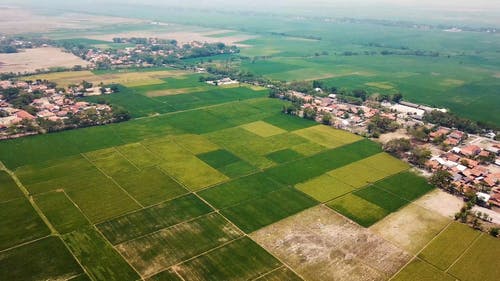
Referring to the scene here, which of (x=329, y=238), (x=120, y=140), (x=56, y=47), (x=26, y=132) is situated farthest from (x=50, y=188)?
(x=56, y=47)

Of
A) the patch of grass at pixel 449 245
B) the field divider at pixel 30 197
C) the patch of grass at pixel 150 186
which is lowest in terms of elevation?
the field divider at pixel 30 197

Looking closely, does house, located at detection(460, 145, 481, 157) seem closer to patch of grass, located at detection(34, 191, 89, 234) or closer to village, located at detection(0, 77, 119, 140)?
patch of grass, located at detection(34, 191, 89, 234)

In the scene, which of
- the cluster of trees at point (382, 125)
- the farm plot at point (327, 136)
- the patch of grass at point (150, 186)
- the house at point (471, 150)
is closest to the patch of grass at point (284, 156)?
the farm plot at point (327, 136)

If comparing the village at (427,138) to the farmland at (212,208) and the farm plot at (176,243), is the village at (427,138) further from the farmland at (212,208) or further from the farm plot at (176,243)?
the farm plot at (176,243)

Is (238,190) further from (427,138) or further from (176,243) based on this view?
(427,138)

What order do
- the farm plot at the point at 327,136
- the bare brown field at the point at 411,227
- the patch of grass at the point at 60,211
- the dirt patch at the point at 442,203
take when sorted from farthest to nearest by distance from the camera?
the farm plot at the point at 327,136
the dirt patch at the point at 442,203
the patch of grass at the point at 60,211
the bare brown field at the point at 411,227

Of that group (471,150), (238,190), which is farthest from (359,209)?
(471,150)

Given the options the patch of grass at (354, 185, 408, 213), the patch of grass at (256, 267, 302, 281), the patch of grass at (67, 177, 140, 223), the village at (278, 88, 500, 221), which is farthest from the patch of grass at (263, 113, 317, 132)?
the patch of grass at (256, 267, 302, 281)
